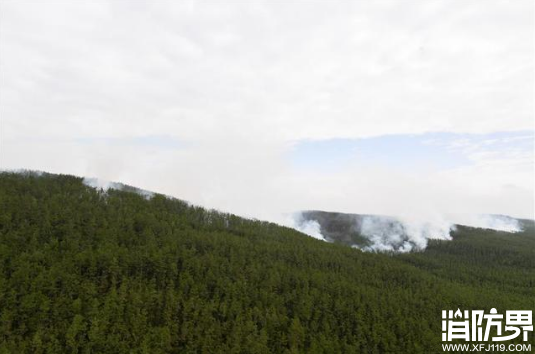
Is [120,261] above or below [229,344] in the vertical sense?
above

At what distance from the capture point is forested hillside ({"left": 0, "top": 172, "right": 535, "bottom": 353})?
308 feet

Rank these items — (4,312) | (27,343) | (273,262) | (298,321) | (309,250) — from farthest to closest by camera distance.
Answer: (309,250)
(273,262)
(298,321)
(4,312)
(27,343)

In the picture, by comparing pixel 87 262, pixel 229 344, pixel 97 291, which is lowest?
pixel 229 344

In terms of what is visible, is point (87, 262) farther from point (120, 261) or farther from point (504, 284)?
point (504, 284)

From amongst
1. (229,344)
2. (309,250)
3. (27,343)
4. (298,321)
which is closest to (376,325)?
(298,321)

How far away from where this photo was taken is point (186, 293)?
120 m

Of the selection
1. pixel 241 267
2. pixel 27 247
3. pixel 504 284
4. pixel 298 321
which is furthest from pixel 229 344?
pixel 504 284

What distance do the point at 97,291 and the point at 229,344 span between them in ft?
160

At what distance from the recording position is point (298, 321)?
108 m

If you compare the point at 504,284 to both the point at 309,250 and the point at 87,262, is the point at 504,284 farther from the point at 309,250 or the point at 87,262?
the point at 87,262

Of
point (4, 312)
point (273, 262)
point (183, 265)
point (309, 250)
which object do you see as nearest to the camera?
point (4, 312)

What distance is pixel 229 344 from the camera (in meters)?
97.1

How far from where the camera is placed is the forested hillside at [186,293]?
93938 mm

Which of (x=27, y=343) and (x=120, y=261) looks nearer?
(x=27, y=343)
